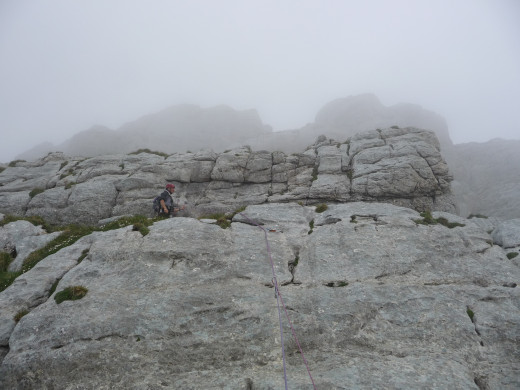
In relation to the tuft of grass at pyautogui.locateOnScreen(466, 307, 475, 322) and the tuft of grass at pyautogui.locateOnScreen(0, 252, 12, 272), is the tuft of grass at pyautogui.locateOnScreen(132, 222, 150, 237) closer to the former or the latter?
the tuft of grass at pyautogui.locateOnScreen(0, 252, 12, 272)

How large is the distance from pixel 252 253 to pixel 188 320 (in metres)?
6.17

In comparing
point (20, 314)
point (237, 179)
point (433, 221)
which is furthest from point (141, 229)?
point (433, 221)

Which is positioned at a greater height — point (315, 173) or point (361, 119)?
point (315, 173)

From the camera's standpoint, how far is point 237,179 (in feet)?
111

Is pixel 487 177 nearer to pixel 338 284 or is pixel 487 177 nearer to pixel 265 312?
pixel 338 284

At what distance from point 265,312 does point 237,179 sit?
2041cm

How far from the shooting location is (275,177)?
3369 cm

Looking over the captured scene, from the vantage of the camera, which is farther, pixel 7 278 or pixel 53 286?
pixel 7 278

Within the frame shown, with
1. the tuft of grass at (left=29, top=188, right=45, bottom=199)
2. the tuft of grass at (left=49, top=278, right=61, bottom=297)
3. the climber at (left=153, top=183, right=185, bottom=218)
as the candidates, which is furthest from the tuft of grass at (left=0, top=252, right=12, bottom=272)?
the tuft of grass at (left=29, top=188, right=45, bottom=199)

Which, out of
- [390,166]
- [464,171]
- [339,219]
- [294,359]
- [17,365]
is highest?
[390,166]

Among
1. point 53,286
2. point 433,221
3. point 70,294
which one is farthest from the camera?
point 433,221

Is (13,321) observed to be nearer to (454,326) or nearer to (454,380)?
(454,380)

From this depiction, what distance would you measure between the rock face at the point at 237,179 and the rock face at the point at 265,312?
342 inches

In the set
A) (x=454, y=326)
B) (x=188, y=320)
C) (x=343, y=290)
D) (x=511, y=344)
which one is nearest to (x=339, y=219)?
(x=343, y=290)
